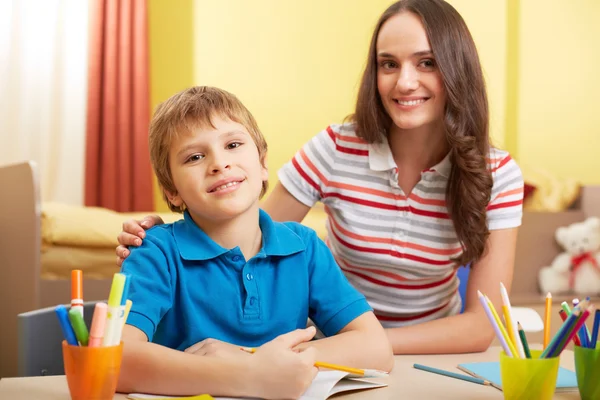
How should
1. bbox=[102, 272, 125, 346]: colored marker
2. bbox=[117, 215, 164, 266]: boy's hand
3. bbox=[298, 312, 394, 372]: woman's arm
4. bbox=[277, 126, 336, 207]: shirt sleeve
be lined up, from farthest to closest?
1. bbox=[277, 126, 336, 207]: shirt sleeve
2. bbox=[117, 215, 164, 266]: boy's hand
3. bbox=[298, 312, 394, 372]: woman's arm
4. bbox=[102, 272, 125, 346]: colored marker

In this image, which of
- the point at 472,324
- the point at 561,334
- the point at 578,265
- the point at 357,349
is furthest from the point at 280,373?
the point at 578,265

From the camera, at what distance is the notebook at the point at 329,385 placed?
760 mm

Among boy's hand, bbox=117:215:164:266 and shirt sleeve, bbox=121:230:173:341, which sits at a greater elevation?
boy's hand, bbox=117:215:164:266

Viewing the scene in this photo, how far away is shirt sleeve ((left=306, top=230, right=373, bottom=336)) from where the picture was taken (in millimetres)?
997

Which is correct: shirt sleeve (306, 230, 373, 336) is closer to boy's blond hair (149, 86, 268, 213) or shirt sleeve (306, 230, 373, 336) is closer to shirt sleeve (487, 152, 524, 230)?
boy's blond hair (149, 86, 268, 213)

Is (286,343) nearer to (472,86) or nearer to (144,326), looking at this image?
(144,326)

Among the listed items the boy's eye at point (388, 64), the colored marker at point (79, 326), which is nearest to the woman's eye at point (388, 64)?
the boy's eye at point (388, 64)

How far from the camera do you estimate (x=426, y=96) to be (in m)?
1.26

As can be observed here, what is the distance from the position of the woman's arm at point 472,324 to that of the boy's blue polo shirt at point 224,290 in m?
0.16

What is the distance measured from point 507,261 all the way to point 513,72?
2504mm

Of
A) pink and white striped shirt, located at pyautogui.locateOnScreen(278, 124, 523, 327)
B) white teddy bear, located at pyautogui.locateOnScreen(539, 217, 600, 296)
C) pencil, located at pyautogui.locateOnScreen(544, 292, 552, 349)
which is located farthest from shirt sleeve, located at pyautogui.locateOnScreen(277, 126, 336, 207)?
white teddy bear, located at pyautogui.locateOnScreen(539, 217, 600, 296)

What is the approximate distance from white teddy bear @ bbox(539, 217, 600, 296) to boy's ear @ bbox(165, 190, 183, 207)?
2287 millimetres

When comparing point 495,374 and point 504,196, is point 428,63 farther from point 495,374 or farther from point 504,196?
point 495,374

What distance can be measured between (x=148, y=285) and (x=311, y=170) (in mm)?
571
